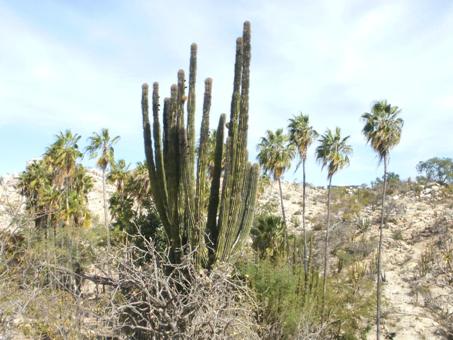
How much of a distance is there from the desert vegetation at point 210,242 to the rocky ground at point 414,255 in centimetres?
17

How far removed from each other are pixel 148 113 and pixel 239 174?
3.45 m

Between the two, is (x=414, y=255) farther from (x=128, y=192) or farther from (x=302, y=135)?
(x=128, y=192)

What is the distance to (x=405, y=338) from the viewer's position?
2872cm

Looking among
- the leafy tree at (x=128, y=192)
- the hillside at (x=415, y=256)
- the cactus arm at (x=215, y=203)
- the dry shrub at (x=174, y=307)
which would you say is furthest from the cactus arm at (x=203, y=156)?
the hillside at (x=415, y=256)

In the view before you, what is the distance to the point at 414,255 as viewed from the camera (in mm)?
37500

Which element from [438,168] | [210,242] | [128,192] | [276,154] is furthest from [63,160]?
Answer: [438,168]

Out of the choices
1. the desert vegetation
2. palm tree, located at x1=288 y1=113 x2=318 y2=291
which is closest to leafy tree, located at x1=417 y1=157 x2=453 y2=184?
the desert vegetation

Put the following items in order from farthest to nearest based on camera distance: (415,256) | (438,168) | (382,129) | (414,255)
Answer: (438,168) → (414,255) → (415,256) → (382,129)

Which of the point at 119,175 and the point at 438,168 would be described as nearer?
the point at 119,175

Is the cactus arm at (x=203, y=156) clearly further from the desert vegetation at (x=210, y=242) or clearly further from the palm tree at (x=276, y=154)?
the palm tree at (x=276, y=154)

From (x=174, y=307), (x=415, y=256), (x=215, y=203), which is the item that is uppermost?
(x=215, y=203)

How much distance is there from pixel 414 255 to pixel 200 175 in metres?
28.8

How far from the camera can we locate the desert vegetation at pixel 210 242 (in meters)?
9.14

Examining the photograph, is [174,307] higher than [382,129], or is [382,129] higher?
[382,129]
